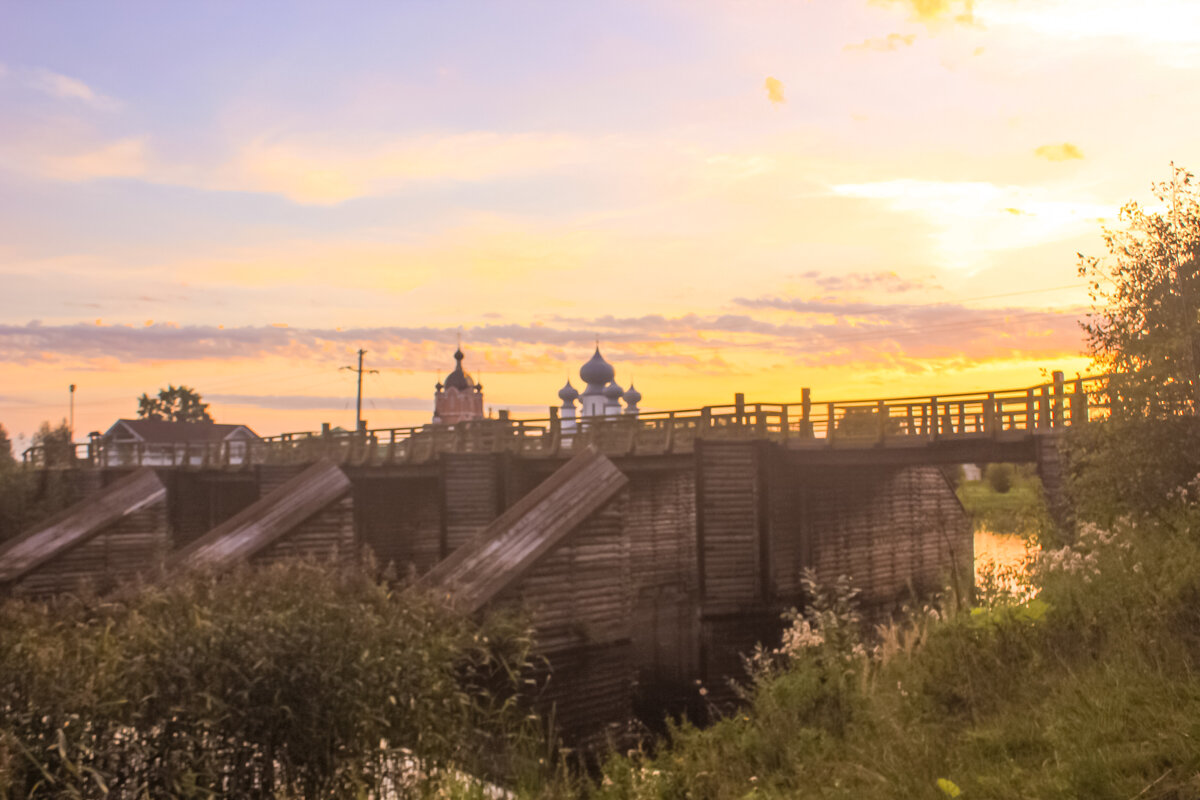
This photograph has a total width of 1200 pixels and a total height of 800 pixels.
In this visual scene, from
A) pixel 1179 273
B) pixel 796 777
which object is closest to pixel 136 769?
pixel 796 777

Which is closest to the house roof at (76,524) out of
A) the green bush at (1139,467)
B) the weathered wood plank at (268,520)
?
the weathered wood plank at (268,520)

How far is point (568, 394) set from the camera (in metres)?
112

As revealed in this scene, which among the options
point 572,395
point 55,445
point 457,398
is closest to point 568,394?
point 572,395

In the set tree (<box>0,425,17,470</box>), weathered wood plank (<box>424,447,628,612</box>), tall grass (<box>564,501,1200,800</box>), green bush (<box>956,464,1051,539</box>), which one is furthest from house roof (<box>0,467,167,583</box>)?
green bush (<box>956,464,1051,539</box>)

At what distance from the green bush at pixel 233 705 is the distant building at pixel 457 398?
96809 mm

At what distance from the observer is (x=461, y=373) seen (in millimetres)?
112438

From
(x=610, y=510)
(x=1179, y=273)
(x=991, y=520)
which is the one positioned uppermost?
(x=1179, y=273)

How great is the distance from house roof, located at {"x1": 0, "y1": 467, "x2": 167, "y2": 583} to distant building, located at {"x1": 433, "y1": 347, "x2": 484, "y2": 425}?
252 feet

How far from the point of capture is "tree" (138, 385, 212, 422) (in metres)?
92.2

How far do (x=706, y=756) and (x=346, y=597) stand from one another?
611cm

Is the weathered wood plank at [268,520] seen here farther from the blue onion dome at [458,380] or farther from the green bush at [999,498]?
the blue onion dome at [458,380]

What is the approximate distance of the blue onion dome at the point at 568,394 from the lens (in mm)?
111694

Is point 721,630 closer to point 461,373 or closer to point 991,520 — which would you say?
point 991,520

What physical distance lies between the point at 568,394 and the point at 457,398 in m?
13.3
